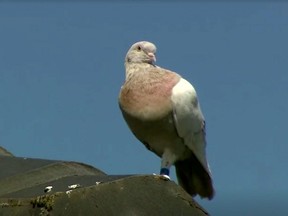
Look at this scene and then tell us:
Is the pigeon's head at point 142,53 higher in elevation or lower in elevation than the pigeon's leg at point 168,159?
higher

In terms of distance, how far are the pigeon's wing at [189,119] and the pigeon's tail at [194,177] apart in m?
0.11

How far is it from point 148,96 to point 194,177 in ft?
3.47

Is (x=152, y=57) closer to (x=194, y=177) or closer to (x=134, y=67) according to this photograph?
(x=134, y=67)

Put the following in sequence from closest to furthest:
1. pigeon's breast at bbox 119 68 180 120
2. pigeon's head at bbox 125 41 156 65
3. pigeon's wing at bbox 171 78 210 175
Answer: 1. pigeon's breast at bbox 119 68 180 120
2. pigeon's wing at bbox 171 78 210 175
3. pigeon's head at bbox 125 41 156 65

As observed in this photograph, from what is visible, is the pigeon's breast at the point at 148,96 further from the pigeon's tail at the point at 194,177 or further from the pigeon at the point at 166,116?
the pigeon's tail at the point at 194,177

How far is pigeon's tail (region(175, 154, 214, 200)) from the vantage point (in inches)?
228

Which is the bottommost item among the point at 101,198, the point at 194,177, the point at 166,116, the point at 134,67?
the point at 101,198

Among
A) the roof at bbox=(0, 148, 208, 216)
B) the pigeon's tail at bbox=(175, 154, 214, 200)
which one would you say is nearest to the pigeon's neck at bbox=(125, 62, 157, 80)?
the pigeon's tail at bbox=(175, 154, 214, 200)

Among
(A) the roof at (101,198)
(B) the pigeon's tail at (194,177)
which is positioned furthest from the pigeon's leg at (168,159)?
(A) the roof at (101,198)

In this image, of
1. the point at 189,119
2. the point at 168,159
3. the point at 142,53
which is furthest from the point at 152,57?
the point at 168,159

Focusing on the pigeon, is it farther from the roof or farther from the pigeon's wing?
the roof

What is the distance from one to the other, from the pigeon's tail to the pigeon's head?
0.89 metres

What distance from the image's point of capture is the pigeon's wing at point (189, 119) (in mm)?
5258

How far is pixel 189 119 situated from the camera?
5414mm
